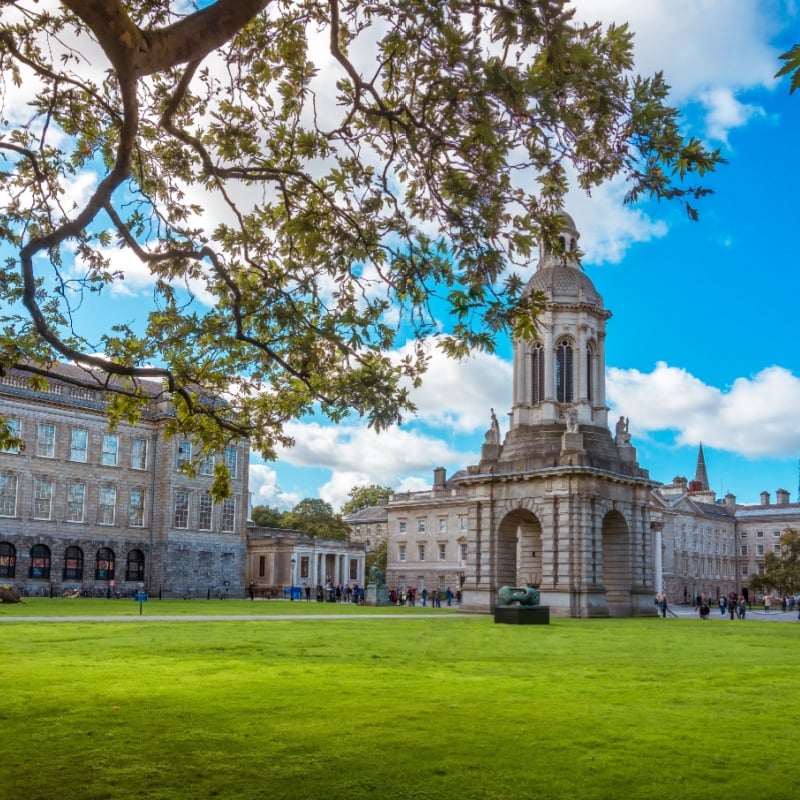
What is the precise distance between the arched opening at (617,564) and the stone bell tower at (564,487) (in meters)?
0.05

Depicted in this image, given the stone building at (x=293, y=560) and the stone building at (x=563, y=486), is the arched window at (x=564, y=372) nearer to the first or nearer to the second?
the stone building at (x=563, y=486)

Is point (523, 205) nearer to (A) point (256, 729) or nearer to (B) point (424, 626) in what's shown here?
(A) point (256, 729)

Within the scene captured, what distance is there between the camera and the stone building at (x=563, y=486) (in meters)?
44.0

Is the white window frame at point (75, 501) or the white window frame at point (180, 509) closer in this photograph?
the white window frame at point (75, 501)

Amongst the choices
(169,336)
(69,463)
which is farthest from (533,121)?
(69,463)

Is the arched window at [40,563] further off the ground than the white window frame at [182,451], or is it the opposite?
the white window frame at [182,451]

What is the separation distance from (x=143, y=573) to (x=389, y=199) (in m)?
59.6

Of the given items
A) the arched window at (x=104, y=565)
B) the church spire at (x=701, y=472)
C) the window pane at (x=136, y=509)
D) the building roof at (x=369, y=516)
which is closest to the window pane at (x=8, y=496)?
the arched window at (x=104, y=565)

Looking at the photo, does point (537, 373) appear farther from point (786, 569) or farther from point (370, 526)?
point (370, 526)

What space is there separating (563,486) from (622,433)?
631cm

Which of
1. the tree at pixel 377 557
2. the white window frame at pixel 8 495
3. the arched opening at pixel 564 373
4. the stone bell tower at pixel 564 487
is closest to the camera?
the stone bell tower at pixel 564 487

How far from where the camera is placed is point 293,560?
8569cm

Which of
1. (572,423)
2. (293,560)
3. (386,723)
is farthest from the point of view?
(293,560)

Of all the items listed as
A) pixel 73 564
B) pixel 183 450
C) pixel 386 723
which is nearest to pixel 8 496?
pixel 73 564
